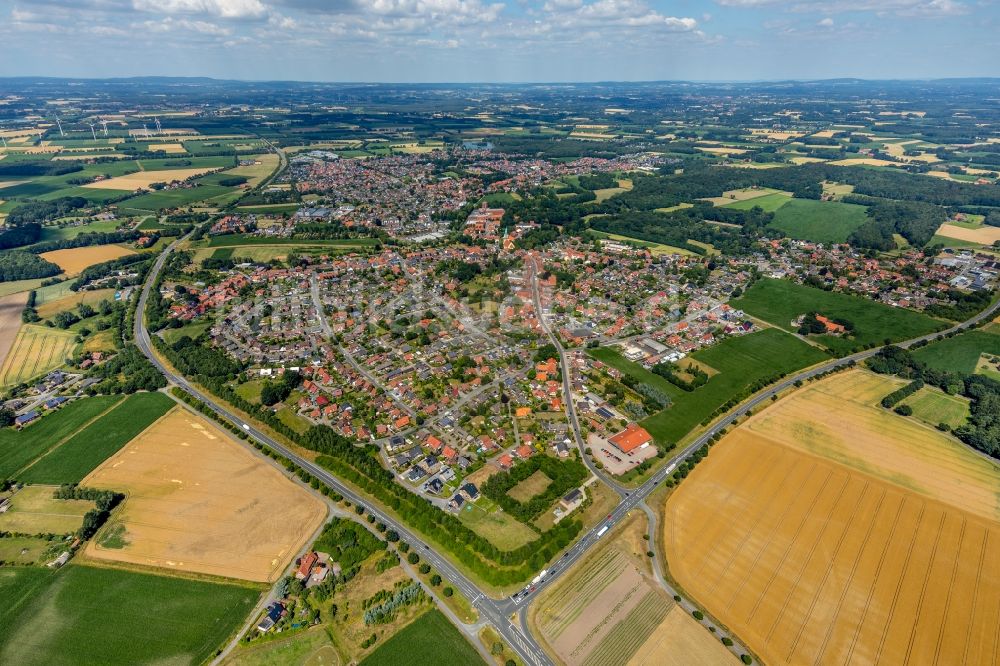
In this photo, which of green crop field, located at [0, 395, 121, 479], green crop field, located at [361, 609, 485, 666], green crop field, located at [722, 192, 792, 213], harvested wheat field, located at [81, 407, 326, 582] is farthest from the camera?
green crop field, located at [722, 192, 792, 213]

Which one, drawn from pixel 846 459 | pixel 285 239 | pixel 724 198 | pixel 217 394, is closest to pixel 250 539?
pixel 217 394

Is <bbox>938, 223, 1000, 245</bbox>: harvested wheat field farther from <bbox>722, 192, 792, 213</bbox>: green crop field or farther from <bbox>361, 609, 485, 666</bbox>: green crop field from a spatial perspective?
<bbox>361, 609, 485, 666</bbox>: green crop field

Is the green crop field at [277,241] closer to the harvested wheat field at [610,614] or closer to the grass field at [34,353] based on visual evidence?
the grass field at [34,353]

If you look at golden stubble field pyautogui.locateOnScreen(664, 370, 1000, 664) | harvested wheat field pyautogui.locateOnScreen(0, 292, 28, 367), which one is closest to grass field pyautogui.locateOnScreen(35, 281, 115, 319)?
harvested wheat field pyautogui.locateOnScreen(0, 292, 28, 367)

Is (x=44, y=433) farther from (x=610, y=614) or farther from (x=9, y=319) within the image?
(x=610, y=614)

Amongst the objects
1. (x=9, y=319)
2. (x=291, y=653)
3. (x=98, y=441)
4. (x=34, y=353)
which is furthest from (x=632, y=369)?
(x=9, y=319)

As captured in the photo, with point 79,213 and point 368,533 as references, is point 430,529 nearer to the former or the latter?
point 368,533
